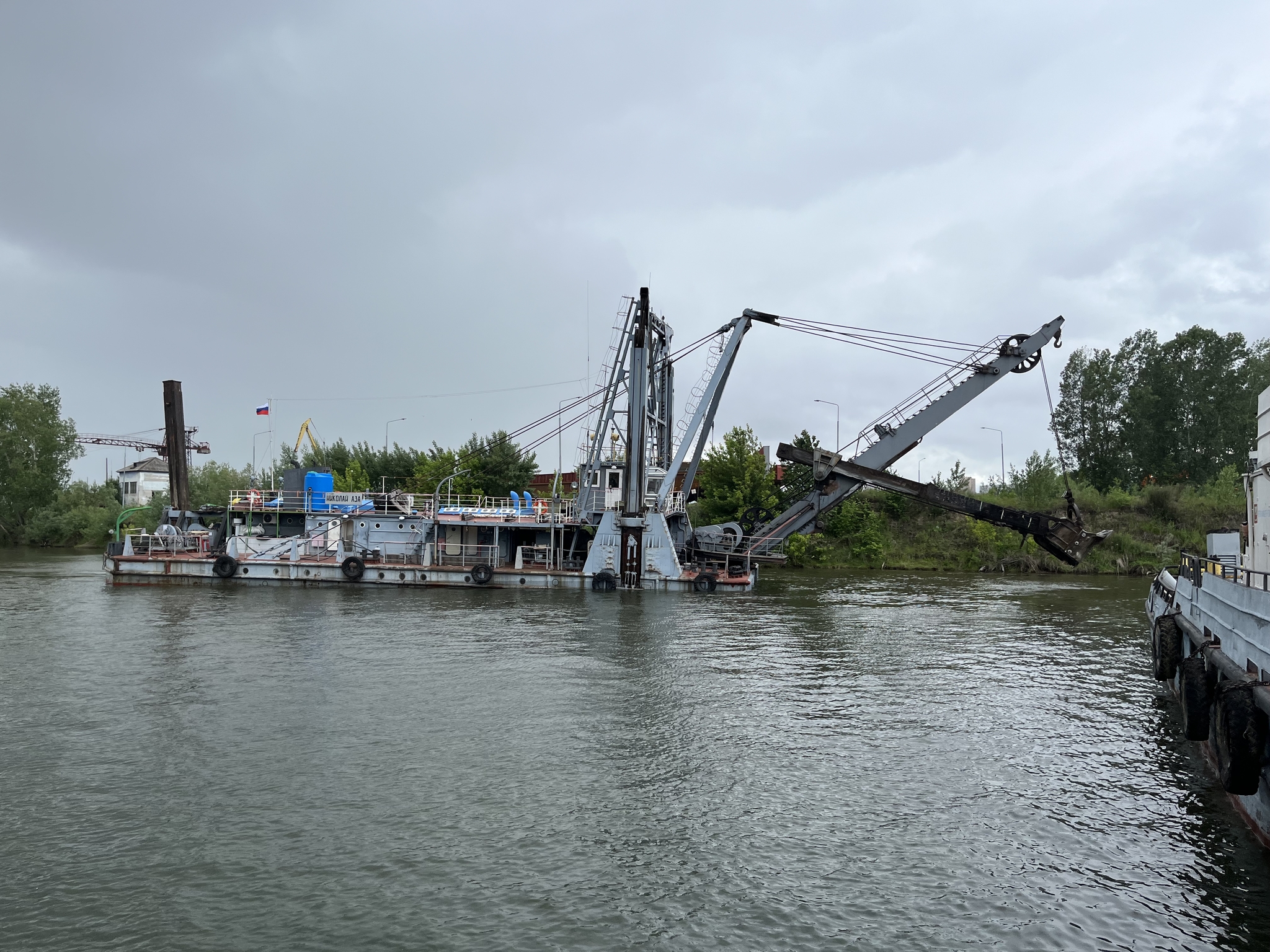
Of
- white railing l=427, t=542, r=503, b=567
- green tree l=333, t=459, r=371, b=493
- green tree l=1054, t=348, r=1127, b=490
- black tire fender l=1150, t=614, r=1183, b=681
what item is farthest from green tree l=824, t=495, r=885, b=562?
black tire fender l=1150, t=614, r=1183, b=681

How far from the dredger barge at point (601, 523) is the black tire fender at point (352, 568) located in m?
0.07

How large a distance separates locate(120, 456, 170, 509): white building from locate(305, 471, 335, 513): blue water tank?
60.3 meters

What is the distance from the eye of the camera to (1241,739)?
29.2 feet

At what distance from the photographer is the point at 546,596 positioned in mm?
32500

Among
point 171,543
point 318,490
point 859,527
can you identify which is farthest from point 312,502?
point 859,527

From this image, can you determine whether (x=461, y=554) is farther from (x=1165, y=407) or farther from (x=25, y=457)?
(x=25, y=457)

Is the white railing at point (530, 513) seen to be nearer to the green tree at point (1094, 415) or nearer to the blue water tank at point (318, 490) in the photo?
the blue water tank at point (318, 490)

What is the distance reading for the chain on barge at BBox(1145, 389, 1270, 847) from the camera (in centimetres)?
898

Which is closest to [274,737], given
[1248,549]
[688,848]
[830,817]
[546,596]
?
[688,848]

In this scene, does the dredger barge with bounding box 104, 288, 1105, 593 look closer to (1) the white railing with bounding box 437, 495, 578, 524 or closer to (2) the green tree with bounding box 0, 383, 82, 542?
(1) the white railing with bounding box 437, 495, 578, 524

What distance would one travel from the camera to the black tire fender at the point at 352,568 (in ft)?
118

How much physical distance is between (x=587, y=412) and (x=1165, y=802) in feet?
102

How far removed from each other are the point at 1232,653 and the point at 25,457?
9096 cm

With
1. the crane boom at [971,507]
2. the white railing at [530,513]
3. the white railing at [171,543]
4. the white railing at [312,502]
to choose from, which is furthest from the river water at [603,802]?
the white railing at [171,543]
